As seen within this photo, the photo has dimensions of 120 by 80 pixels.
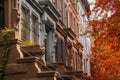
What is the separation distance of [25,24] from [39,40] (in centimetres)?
380

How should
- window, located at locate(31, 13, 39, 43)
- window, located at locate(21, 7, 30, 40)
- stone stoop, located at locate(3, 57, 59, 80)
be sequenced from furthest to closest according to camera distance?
window, located at locate(31, 13, 39, 43) < window, located at locate(21, 7, 30, 40) < stone stoop, located at locate(3, 57, 59, 80)

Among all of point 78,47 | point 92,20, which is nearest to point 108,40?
point 92,20

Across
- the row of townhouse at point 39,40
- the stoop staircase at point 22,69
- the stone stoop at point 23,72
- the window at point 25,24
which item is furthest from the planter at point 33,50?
the window at point 25,24

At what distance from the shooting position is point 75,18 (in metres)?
62.4

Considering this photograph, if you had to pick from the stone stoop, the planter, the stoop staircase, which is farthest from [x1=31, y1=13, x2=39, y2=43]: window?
the stone stoop

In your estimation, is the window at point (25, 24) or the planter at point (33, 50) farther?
the window at point (25, 24)

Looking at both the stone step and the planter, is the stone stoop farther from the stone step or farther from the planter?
the planter

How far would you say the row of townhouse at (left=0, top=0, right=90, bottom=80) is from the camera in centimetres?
1838

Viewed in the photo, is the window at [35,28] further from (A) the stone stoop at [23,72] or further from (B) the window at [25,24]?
(A) the stone stoop at [23,72]

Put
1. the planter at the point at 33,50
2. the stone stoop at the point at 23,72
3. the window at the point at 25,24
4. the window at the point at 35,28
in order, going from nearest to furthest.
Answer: the stone stoop at the point at 23,72 < the planter at the point at 33,50 < the window at the point at 25,24 < the window at the point at 35,28

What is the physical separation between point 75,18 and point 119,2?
31.8 meters

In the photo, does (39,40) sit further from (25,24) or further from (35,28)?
(25,24)

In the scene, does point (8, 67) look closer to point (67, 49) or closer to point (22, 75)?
point (22, 75)

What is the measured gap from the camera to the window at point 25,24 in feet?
94.1
